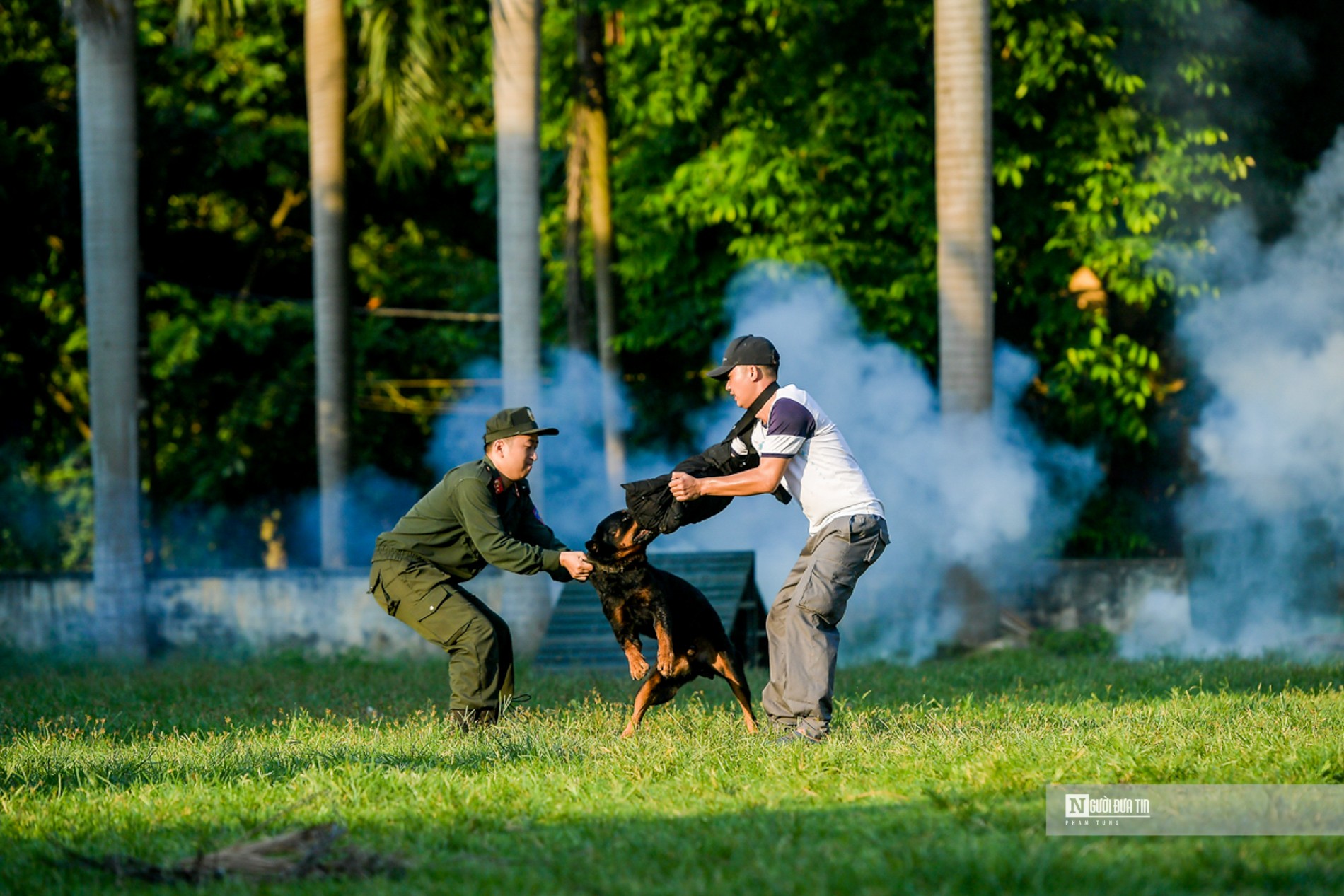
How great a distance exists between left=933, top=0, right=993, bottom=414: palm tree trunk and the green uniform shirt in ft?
21.5

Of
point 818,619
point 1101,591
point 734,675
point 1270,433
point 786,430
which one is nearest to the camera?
point 786,430

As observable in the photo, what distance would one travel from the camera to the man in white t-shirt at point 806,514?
7.01m

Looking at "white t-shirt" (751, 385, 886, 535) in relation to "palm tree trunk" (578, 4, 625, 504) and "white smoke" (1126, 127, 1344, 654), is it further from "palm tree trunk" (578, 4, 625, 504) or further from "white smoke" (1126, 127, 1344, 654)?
"palm tree trunk" (578, 4, 625, 504)

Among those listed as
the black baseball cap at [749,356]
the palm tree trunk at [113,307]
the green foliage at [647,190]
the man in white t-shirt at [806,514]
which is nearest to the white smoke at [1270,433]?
the green foliage at [647,190]

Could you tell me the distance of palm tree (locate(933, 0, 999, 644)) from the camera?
13.9m

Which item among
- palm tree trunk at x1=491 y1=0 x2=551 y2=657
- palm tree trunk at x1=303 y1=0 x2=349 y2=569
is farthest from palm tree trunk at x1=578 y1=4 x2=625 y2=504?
palm tree trunk at x1=491 y1=0 x2=551 y2=657

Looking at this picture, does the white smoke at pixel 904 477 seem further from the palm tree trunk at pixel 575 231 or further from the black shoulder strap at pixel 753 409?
the black shoulder strap at pixel 753 409

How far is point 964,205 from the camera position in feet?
45.9

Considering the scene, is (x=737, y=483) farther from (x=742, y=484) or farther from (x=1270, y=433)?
(x=1270, y=433)

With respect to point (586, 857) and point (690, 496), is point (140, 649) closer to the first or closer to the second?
point (690, 496)

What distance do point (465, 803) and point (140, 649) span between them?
36.6ft

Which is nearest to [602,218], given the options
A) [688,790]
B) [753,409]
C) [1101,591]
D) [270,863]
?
[1101,591]

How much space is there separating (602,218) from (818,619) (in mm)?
14107

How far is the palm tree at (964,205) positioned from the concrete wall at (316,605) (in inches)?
126
